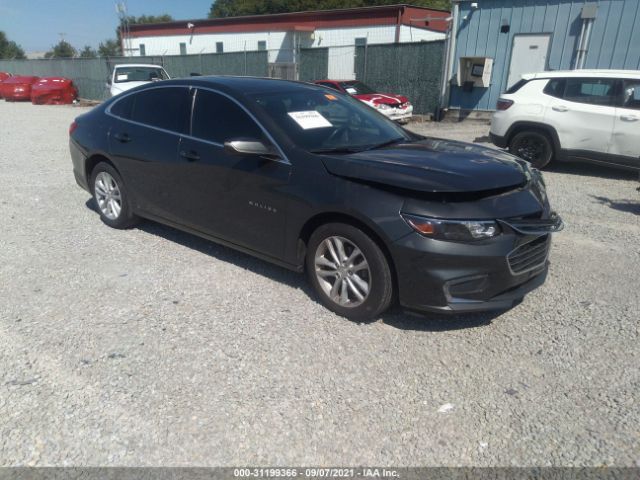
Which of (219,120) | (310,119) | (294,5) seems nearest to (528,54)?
(310,119)

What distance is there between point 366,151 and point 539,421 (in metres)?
2.12

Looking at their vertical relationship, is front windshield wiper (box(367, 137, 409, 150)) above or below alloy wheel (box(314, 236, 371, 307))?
above

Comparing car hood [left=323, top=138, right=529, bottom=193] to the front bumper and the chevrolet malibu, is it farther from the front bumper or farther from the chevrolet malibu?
the front bumper

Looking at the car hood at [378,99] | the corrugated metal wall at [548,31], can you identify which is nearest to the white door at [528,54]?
the corrugated metal wall at [548,31]

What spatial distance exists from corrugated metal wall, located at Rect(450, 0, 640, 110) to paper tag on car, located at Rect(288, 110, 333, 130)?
39.6 ft

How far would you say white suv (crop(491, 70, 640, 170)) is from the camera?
25.0ft

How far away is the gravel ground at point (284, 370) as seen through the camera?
241 cm

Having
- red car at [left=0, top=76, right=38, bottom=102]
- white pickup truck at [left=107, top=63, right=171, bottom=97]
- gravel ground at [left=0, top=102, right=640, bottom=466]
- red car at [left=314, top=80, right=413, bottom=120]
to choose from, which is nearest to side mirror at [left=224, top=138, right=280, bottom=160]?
gravel ground at [left=0, top=102, right=640, bottom=466]

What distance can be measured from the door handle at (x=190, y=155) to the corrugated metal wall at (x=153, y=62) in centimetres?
1769

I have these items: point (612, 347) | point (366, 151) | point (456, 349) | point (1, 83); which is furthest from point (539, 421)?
point (1, 83)

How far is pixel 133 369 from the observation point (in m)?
2.97

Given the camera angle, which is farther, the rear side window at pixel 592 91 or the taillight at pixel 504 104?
the taillight at pixel 504 104

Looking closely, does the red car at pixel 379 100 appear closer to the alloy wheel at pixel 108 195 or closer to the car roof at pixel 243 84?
the alloy wheel at pixel 108 195

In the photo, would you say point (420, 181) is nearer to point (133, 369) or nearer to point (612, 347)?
point (612, 347)
